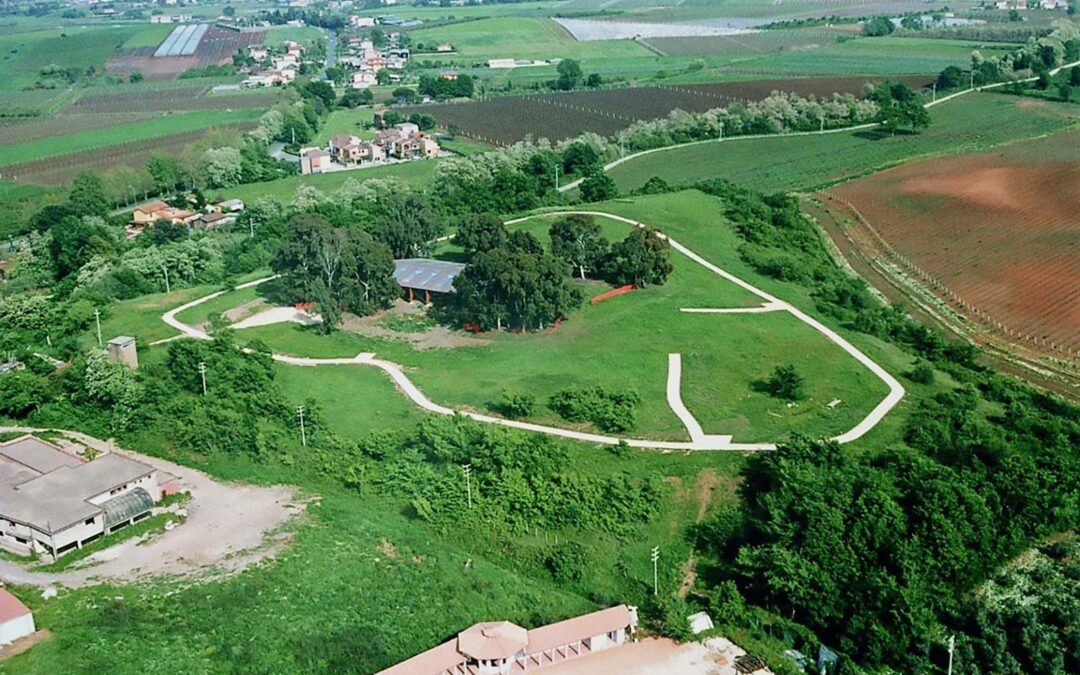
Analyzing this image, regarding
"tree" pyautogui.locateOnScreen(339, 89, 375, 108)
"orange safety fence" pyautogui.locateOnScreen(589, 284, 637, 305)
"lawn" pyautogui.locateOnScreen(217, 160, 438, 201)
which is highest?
"tree" pyautogui.locateOnScreen(339, 89, 375, 108)

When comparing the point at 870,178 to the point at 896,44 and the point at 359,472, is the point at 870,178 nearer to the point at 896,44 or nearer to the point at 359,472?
the point at 359,472

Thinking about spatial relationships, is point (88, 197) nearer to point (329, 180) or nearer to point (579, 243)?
point (329, 180)

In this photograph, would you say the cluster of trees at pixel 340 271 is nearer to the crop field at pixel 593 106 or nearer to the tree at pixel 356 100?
the crop field at pixel 593 106

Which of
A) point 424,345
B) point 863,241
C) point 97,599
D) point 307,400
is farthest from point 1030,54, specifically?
point 97,599

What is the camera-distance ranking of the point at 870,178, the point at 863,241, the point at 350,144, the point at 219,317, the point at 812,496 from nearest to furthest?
the point at 812,496
the point at 219,317
the point at 863,241
the point at 870,178
the point at 350,144

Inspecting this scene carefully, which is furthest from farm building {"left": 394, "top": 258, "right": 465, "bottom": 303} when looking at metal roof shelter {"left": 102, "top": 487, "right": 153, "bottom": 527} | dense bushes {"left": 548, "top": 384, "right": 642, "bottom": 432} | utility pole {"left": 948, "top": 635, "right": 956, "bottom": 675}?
utility pole {"left": 948, "top": 635, "right": 956, "bottom": 675}

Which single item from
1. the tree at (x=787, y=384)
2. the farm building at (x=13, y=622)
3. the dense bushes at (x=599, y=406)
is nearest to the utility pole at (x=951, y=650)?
the dense bushes at (x=599, y=406)

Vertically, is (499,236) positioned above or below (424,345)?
above

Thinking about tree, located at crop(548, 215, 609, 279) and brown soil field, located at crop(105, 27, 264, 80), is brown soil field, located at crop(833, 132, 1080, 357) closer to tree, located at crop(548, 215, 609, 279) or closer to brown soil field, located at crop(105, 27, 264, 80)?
tree, located at crop(548, 215, 609, 279)
